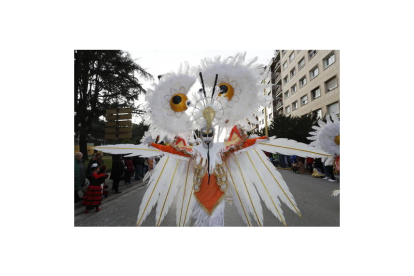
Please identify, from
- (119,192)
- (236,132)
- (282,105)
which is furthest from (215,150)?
→ (119,192)

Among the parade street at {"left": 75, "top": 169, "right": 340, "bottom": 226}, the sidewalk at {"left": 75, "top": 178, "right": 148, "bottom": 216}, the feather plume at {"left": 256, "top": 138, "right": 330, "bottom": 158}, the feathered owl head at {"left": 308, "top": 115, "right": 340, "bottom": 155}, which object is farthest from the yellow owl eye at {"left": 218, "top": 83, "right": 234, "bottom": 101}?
the sidewalk at {"left": 75, "top": 178, "right": 148, "bottom": 216}

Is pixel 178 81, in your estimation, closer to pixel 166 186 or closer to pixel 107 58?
pixel 166 186

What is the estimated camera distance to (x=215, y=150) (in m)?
1.46

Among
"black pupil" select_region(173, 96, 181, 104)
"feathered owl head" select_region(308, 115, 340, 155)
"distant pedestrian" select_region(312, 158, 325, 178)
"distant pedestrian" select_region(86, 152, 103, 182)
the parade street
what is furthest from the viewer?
"distant pedestrian" select_region(312, 158, 325, 178)

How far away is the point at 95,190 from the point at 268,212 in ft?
8.39

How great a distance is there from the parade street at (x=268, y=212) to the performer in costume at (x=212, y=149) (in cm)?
73

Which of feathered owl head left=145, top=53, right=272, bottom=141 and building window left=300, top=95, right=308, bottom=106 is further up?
building window left=300, top=95, right=308, bottom=106

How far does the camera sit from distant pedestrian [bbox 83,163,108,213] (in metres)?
2.81

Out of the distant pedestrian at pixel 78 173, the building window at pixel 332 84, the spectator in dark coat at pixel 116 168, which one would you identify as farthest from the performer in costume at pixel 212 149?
the building window at pixel 332 84

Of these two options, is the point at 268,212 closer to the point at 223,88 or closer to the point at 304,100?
the point at 223,88

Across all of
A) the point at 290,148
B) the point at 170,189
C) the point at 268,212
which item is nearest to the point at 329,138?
the point at 290,148

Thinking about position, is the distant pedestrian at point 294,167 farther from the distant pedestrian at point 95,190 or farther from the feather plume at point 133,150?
the feather plume at point 133,150

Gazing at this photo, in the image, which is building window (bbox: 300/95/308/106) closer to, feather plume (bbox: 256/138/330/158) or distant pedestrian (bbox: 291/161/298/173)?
distant pedestrian (bbox: 291/161/298/173)

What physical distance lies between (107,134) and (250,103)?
8.48 ft
